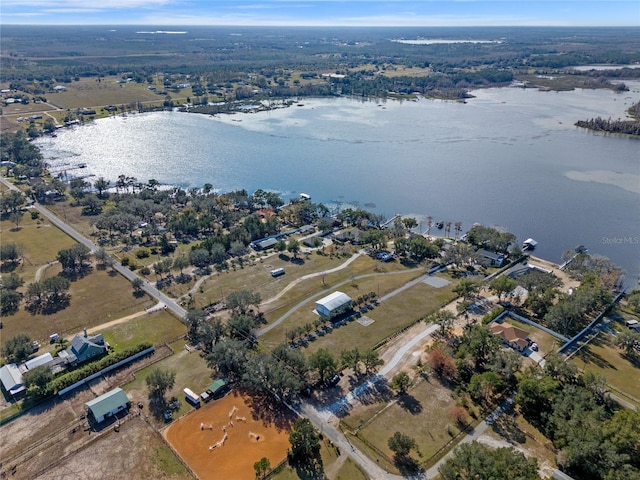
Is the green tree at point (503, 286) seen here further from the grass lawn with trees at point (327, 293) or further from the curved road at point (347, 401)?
the grass lawn with trees at point (327, 293)

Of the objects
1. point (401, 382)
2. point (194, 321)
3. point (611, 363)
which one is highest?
point (401, 382)

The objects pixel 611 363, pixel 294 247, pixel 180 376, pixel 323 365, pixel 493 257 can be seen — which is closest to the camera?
pixel 323 365

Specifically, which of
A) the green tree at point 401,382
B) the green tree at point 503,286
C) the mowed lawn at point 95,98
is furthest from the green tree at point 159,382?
the mowed lawn at point 95,98

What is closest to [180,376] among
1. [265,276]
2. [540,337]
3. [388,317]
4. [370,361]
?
[370,361]

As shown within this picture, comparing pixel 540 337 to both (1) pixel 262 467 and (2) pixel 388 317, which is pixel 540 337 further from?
(1) pixel 262 467

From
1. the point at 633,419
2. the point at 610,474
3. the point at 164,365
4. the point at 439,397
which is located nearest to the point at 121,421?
the point at 164,365

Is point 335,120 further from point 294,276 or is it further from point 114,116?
point 294,276
